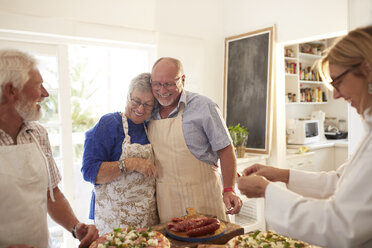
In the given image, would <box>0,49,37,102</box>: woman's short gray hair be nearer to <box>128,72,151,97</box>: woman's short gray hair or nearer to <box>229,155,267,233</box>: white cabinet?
<box>128,72,151,97</box>: woman's short gray hair

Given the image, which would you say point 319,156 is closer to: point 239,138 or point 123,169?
point 239,138

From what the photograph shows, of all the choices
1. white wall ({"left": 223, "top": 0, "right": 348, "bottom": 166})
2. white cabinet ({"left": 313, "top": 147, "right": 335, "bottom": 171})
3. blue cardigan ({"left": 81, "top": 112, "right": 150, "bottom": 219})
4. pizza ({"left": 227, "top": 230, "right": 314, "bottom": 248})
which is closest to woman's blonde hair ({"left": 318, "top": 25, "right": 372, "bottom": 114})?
pizza ({"left": 227, "top": 230, "right": 314, "bottom": 248})

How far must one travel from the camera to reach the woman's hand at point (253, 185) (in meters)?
1.39

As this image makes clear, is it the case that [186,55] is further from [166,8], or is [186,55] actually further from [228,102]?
[228,102]

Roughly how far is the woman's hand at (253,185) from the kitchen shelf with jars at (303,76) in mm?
4057

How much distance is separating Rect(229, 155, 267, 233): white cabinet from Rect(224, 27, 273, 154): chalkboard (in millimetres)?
169

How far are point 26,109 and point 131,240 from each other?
0.78 meters

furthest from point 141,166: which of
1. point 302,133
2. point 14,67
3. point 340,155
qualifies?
point 340,155

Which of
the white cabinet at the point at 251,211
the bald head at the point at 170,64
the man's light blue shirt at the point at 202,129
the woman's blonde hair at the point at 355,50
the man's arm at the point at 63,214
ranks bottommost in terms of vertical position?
the white cabinet at the point at 251,211

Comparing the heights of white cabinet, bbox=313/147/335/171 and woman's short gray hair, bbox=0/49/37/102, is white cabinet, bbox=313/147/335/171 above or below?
below

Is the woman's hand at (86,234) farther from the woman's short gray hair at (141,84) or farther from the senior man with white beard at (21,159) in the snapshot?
the woman's short gray hair at (141,84)

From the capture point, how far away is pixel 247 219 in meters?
4.41

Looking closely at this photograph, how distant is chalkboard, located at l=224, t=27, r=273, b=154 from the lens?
4086 millimetres


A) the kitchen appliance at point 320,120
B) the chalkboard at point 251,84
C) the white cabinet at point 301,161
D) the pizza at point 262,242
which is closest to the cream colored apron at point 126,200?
the pizza at point 262,242
